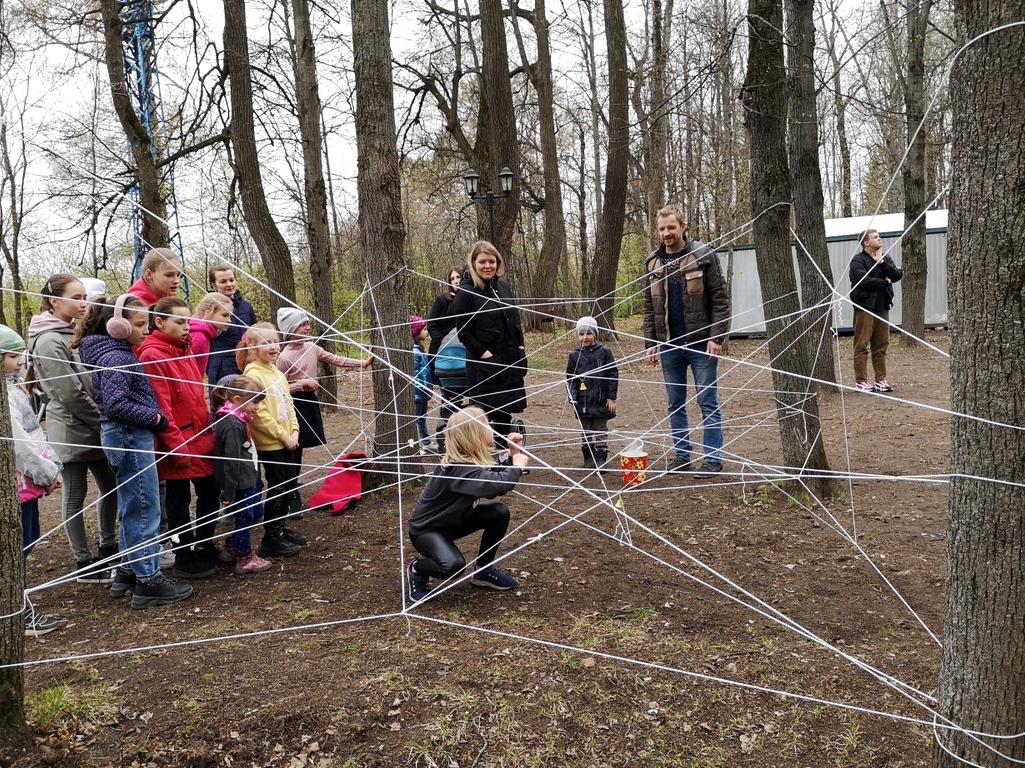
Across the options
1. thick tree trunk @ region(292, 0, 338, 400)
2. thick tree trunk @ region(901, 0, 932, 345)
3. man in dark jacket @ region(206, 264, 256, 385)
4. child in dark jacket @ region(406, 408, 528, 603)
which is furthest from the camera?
thick tree trunk @ region(901, 0, 932, 345)

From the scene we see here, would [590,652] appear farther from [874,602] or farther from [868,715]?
[874,602]

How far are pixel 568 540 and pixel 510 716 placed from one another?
1.61 metres

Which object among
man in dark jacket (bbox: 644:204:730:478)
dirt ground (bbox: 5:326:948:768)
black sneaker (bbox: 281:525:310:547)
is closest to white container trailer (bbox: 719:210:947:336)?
man in dark jacket (bbox: 644:204:730:478)

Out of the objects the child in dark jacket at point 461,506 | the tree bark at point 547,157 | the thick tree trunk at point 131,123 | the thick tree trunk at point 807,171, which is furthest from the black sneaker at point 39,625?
the tree bark at point 547,157

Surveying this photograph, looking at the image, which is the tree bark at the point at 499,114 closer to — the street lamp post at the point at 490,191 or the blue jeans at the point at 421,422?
the street lamp post at the point at 490,191

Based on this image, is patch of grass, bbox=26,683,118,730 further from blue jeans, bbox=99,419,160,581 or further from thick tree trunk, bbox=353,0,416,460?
thick tree trunk, bbox=353,0,416,460

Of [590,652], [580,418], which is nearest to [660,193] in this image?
[580,418]

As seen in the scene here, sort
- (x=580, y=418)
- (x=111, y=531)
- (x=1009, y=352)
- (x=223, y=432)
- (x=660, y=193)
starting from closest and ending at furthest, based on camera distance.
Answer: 1. (x=1009, y=352)
2. (x=223, y=432)
3. (x=111, y=531)
4. (x=580, y=418)
5. (x=660, y=193)

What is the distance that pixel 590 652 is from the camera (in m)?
2.61

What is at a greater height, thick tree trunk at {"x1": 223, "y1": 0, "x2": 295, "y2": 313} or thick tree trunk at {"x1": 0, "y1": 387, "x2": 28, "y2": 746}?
thick tree trunk at {"x1": 223, "y1": 0, "x2": 295, "y2": 313}

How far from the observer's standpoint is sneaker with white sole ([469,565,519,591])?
326 cm

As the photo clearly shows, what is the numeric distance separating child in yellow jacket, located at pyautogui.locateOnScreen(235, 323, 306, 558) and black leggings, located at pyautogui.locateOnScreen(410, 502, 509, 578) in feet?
3.22

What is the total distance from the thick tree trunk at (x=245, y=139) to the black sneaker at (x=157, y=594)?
5144 millimetres

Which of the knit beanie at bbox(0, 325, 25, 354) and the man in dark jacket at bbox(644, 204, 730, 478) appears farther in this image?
the man in dark jacket at bbox(644, 204, 730, 478)
